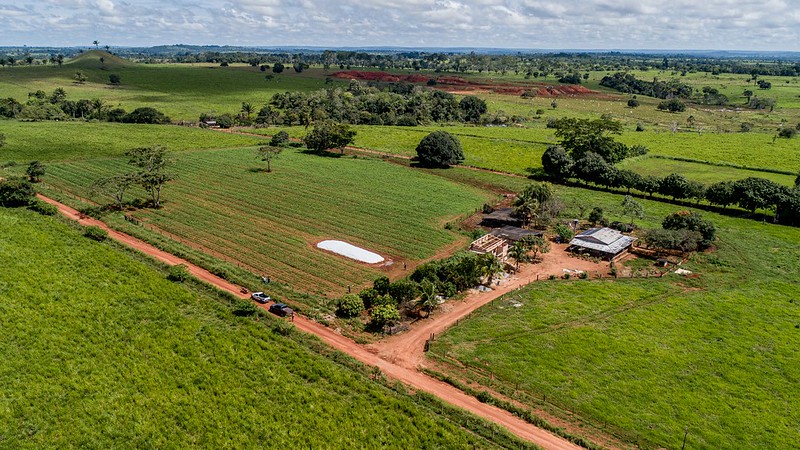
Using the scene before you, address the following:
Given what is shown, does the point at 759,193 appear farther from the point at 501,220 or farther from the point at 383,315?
the point at 383,315

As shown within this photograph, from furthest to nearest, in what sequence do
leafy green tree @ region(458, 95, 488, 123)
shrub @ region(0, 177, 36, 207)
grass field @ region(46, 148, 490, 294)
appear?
1. leafy green tree @ region(458, 95, 488, 123)
2. shrub @ region(0, 177, 36, 207)
3. grass field @ region(46, 148, 490, 294)

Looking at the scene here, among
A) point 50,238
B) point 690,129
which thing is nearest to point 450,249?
point 50,238

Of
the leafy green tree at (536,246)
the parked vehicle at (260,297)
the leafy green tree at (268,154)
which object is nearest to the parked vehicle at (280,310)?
the parked vehicle at (260,297)

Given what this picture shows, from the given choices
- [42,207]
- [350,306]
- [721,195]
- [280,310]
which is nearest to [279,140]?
[42,207]

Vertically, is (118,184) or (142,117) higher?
(142,117)

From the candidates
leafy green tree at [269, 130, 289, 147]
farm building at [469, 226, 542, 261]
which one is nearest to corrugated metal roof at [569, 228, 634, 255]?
farm building at [469, 226, 542, 261]

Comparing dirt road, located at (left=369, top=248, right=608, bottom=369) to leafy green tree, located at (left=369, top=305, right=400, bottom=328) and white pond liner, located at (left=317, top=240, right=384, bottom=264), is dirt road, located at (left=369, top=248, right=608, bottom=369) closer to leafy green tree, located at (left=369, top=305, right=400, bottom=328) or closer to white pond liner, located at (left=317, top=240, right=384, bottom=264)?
leafy green tree, located at (left=369, top=305, right=400, bottom=328)

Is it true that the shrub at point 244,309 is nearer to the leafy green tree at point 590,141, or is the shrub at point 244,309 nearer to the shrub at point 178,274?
the shrub at point 178,274
